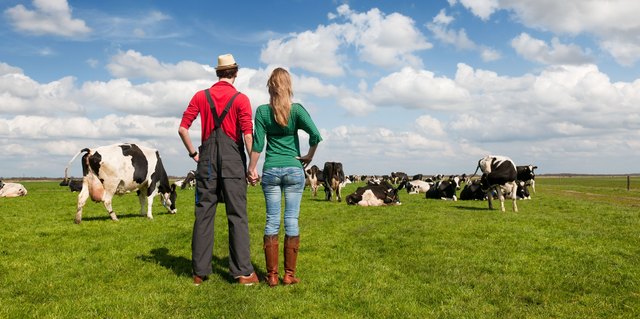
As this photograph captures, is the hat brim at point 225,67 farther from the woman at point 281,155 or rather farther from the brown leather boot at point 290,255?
the brown leather boot at point 290,255

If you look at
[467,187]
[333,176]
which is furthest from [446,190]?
[333,176]

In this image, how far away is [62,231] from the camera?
42.2ft

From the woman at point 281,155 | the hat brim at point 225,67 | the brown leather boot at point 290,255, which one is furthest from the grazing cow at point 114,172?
the brown leather boot at point 290,255

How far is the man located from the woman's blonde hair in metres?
0.63

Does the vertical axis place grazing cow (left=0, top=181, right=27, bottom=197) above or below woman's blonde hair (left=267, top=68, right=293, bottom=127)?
below

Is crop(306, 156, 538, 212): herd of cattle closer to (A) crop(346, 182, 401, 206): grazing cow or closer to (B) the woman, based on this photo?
(A) crop(346, 182, 401, 206): grazing cow

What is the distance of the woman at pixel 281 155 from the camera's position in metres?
6.95

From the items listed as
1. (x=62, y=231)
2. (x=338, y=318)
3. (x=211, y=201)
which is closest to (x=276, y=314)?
(x=338, y=318)

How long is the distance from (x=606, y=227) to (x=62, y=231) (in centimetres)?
1601

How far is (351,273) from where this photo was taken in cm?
829

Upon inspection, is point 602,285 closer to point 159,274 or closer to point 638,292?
point 638,292

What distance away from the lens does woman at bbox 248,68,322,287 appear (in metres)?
6.95

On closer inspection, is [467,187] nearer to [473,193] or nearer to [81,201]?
[473,193]

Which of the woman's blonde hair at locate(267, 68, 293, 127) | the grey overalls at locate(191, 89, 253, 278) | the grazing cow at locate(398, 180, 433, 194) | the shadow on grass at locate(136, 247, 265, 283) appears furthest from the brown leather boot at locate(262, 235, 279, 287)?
the grazing cow at locate(398, 180, 433, 194)
